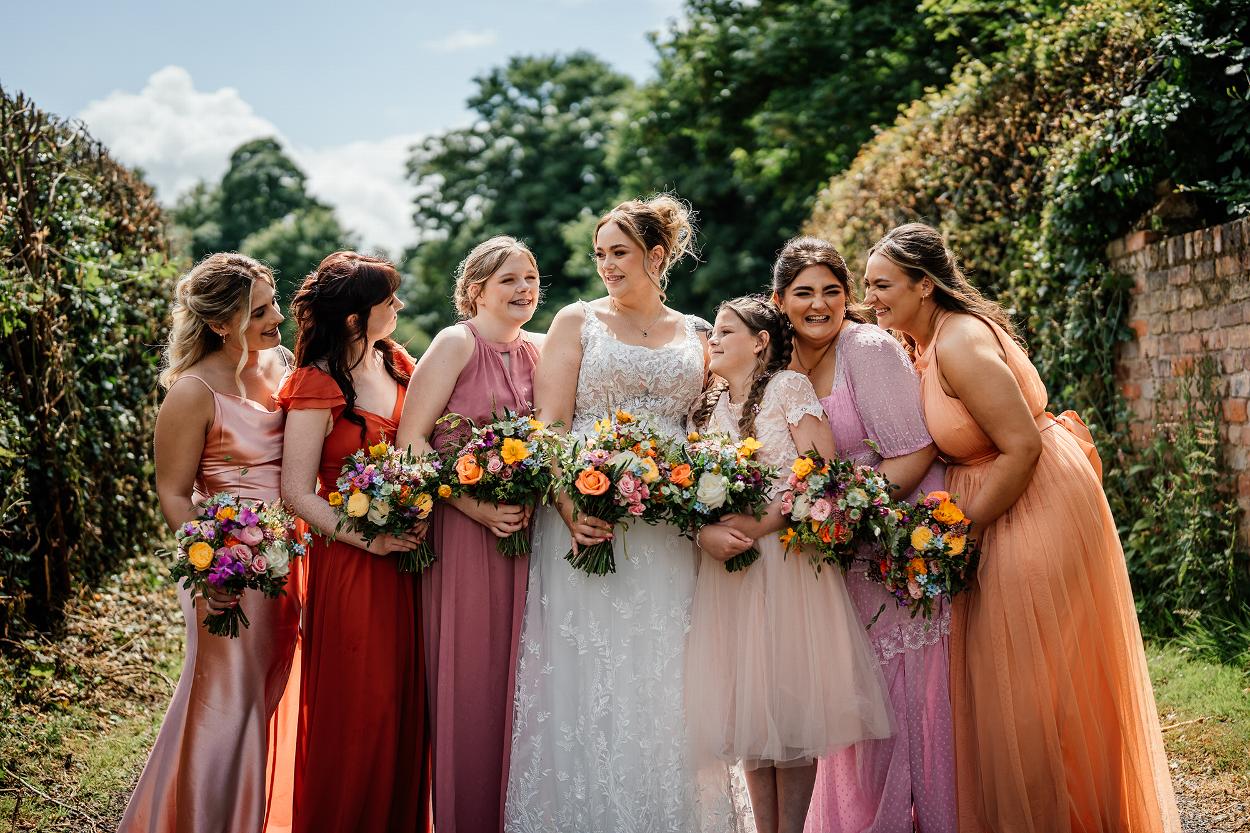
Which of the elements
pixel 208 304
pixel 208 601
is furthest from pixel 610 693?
pixel 208 304

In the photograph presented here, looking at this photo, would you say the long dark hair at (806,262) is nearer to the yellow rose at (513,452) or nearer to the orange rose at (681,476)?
the orange rose at (681,476)

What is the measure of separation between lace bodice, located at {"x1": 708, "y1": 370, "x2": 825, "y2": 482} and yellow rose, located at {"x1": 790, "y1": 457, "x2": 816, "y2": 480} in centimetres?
13

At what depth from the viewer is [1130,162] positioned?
6.85 meters

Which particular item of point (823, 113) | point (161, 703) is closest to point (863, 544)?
point (161, 703)

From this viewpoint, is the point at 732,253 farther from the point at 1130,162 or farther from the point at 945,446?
the point at 945,446

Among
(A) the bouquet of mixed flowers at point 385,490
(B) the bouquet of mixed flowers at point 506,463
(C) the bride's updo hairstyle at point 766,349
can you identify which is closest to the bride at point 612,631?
(B) the bouquet of mixed flowers at point 506,463

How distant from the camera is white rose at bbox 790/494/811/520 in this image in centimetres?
396

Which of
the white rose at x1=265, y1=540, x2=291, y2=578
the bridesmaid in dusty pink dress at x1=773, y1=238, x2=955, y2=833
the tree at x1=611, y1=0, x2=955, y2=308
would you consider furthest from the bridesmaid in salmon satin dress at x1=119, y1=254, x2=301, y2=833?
the tree at x1=611, y1=0, x2=955, y2=308

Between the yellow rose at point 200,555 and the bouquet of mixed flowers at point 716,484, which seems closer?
the yellow rose at point 200,555

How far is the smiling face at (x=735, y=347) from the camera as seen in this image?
4.32 m

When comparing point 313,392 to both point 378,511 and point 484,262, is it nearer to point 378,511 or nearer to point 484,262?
point 378,511

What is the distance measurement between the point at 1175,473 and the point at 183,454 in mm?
5871

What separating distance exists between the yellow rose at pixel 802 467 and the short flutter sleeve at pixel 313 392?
6.18ft

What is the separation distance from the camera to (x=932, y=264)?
432 centimetres
